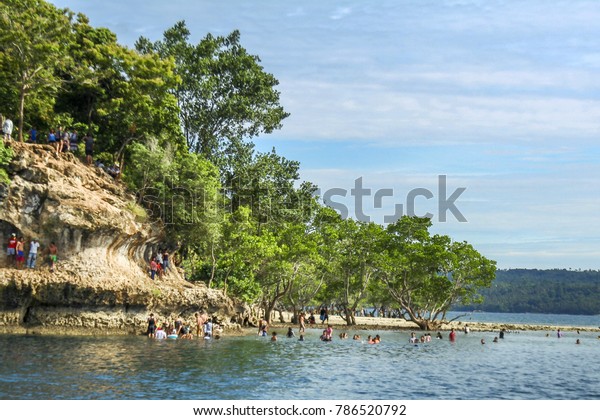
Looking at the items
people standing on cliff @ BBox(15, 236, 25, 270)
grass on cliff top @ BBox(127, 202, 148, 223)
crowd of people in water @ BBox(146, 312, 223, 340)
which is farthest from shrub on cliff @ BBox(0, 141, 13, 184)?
crowd of people in water @ BBox(146, 312, 223, 340)

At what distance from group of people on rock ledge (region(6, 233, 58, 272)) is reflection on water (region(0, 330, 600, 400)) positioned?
5.67 meters

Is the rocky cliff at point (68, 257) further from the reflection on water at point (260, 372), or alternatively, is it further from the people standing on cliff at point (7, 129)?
the reflection on water at point (260, 372)

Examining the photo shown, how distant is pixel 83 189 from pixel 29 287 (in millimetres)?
8855

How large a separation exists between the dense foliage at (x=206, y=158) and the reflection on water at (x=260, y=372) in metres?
14.0

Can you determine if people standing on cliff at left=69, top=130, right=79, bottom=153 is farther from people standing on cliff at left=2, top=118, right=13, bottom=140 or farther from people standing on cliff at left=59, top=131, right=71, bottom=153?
people standing on cliff at left=2, top=118, right=13, bottom=140

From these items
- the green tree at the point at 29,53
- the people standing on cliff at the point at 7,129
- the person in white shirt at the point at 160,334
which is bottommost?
the person in white shirt at the point at 160,334

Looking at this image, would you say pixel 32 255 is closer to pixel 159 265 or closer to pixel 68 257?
pixel 68 257

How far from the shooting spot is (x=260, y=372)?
3312cm

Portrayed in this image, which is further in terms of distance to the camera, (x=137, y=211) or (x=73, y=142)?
(x=137, y=211)

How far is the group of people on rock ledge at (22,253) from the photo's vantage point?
143 ft

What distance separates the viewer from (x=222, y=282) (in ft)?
209

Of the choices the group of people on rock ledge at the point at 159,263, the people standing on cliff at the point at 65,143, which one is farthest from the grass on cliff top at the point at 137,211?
the people standing on cliff at the point at 65,143

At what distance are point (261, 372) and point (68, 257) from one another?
19.8 meters

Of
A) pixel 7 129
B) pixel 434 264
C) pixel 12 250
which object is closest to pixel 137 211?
pixel 12 250
